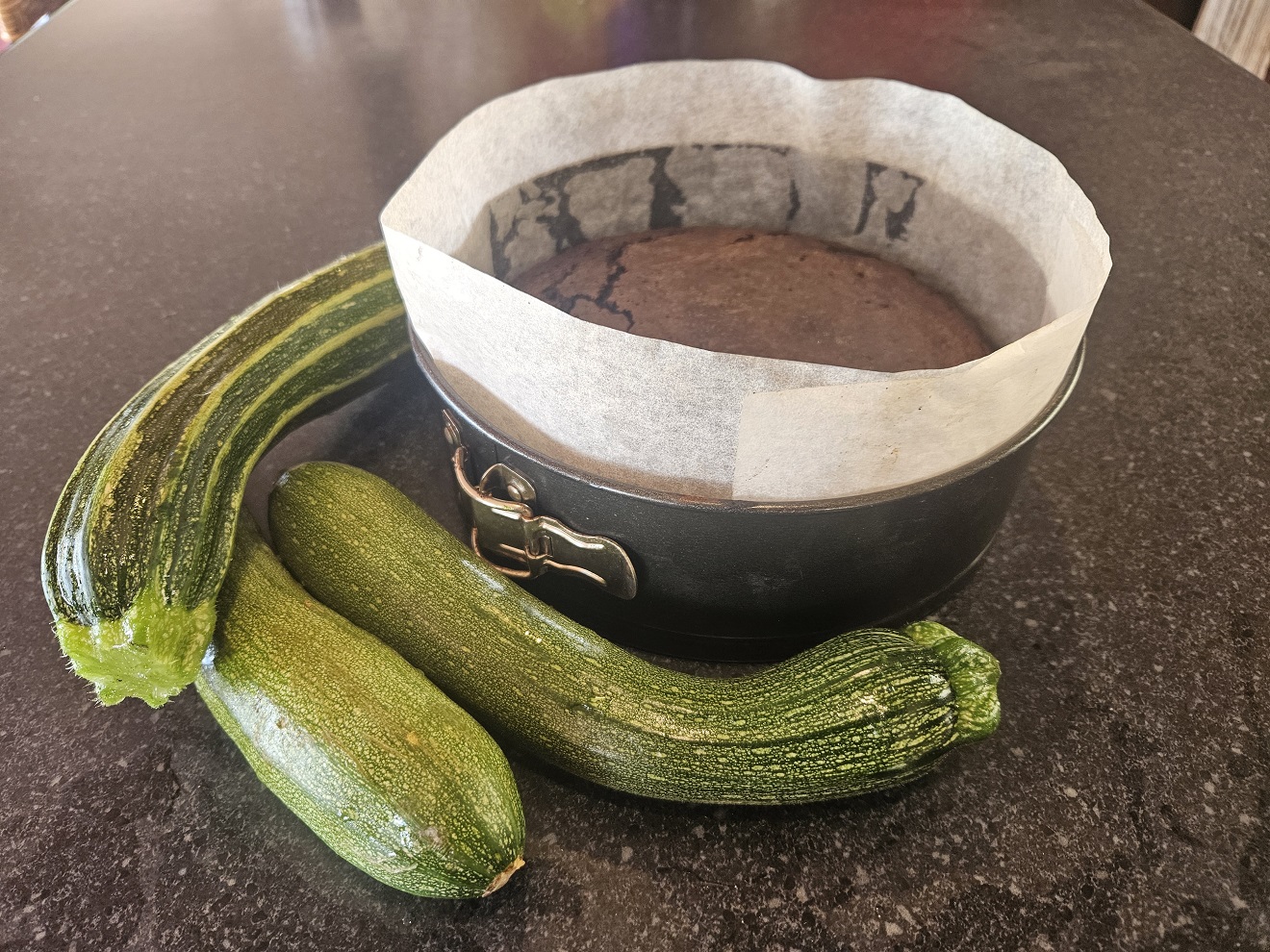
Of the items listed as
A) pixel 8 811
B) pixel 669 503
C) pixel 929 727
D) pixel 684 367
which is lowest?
pixel 8 811

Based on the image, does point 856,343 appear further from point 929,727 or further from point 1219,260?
point 1219,260

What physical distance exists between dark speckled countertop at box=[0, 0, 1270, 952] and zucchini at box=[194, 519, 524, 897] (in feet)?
0.33

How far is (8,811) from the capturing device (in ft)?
2.66

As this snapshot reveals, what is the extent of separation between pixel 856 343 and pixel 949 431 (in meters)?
0.29

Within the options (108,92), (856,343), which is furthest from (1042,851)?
(108,92)

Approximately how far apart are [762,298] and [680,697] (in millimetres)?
505

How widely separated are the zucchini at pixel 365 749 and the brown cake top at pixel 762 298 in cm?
46

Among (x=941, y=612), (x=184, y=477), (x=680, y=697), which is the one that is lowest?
(x=941, y=612)

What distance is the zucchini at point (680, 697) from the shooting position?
73 centimetres

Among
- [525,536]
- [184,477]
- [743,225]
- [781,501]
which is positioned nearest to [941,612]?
[781,501]

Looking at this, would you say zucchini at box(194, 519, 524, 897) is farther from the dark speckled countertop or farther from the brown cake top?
the brown cake top

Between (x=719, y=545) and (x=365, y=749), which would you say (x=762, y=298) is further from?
(x=365, y=749)

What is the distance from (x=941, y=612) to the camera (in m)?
0.98

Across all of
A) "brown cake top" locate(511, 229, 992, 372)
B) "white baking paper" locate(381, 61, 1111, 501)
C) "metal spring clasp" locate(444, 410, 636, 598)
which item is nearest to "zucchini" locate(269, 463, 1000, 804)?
"metal spring clasp" locate(444, 410, 636, 598)
